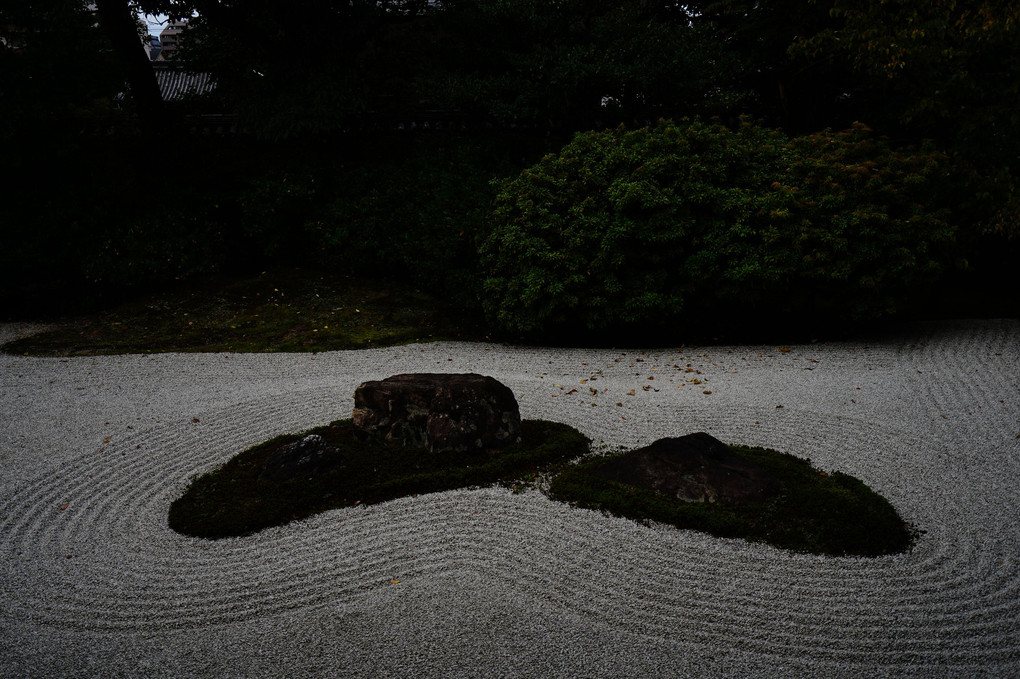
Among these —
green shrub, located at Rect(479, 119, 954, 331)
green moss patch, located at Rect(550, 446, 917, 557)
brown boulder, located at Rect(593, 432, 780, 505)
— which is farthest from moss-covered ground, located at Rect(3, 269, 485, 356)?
green moss patch, located at Rect(550, 446, 917, 557)

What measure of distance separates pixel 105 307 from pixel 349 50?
7.03m

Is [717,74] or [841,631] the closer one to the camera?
[841,631]

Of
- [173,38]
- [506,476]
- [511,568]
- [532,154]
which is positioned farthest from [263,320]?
[173,38]

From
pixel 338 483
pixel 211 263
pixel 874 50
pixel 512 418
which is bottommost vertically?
pixel 338 483

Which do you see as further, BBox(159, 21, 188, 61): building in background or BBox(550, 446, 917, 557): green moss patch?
BBox(159, 21, 188, 61): building in background

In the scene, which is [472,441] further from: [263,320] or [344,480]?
[263,320]

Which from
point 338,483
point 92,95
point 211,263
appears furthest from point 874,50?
point 92,95

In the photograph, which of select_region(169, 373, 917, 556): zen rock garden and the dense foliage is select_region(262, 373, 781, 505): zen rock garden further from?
the dense foliage

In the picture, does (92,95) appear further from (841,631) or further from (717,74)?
(841,631)

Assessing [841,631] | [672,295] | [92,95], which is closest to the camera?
[841,631]

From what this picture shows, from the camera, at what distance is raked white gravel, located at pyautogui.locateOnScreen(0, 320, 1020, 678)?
332cm

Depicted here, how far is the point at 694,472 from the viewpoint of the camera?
4895 mm

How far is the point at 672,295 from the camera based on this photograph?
8.95 meters

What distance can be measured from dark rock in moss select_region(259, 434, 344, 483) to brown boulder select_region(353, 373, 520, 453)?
1.37 ft
